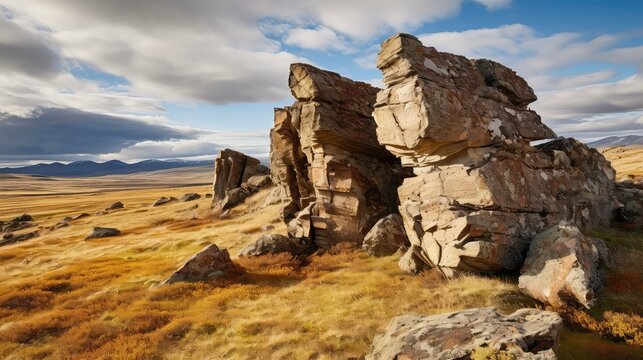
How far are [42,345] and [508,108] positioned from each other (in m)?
31.6

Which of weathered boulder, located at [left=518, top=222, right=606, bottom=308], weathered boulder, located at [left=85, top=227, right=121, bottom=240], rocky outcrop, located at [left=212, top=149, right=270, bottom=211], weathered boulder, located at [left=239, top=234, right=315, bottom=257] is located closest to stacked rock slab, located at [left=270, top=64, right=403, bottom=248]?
weathered boulder, located at [left=239, top=234, right=315, bottom=257]

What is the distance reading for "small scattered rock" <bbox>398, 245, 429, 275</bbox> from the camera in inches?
931

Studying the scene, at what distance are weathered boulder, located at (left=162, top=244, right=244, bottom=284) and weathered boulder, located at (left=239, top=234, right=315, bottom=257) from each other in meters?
3.88

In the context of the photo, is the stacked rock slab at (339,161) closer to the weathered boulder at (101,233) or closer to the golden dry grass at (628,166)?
the golden dry grass at (628,166)

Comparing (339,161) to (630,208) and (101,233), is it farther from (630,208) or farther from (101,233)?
(101,233)

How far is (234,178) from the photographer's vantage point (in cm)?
7456

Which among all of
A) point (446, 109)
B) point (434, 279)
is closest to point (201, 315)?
point (434, 279)

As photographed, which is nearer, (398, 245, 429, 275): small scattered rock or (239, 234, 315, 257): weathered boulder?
(398, 245, 429, 275): small scattered rock

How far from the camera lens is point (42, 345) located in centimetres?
1866

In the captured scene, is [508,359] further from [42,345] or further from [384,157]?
[384,157]

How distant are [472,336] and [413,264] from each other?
1238 centimetres

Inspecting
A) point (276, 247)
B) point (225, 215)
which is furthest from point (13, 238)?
point (276, 247)

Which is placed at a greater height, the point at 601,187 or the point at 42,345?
the point at 601,187

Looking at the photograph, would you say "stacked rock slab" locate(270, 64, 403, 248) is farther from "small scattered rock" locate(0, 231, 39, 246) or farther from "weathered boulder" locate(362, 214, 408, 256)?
"small scattered rock" locate(0, 231, 39, 246)
